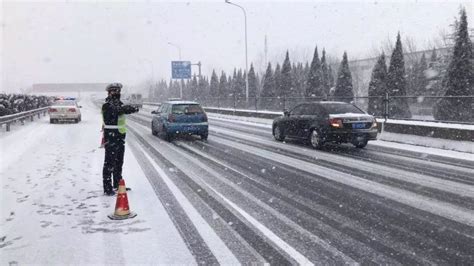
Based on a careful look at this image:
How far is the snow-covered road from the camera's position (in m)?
4.47

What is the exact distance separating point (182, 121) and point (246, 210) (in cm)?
1010

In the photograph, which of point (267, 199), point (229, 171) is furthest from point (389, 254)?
point (229, 171)

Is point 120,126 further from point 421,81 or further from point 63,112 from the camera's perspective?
point 421,81

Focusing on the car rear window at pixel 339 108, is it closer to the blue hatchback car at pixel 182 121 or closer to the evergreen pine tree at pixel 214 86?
Answer: the blue hatchback car at pixel 182 121

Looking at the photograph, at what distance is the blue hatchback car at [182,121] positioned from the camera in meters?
15.7

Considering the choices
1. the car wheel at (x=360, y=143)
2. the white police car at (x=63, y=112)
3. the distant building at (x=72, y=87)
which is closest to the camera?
the car wheel at (x=360, y=143)

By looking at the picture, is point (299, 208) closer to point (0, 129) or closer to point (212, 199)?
point (212, 199)

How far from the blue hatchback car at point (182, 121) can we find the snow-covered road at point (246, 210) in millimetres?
4312

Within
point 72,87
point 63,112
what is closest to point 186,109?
point 63,112

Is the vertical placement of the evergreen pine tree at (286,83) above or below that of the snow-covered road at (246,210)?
above

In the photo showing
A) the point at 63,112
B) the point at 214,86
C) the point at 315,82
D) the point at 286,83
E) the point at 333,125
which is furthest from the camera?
the point at 214,86

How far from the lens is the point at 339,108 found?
1317 cm

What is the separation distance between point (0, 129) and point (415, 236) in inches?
798

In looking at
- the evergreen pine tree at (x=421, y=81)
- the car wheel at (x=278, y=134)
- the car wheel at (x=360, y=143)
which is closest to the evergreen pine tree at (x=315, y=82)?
the evergreen pine tree at (x=421, y=81)
